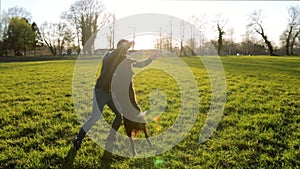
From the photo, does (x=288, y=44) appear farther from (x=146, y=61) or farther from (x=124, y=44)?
(x=124, y=44)

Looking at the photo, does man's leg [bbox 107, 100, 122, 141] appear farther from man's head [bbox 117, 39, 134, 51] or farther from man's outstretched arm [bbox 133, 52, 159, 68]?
man's head [bbox 117, 39, 134, 51]

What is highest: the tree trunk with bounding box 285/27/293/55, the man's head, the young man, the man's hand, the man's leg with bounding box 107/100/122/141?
the tree trunk with bounding box 285/27/293/55

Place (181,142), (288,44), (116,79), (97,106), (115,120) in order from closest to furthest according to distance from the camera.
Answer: (116,79)
(97,106)
(115,120)
(181,142)
(288,44)

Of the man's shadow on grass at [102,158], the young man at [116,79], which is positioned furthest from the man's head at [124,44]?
the man's shadow on grass at [102,158]

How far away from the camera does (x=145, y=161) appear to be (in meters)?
4.93

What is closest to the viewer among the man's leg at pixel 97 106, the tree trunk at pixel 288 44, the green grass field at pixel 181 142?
the green grass field at pixel 181 142

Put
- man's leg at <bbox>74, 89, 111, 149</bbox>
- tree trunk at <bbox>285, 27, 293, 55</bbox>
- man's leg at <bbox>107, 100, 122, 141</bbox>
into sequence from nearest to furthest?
man's leg at <bbox>74, 89, 111, 149</bbox> < man's leg at <bbox>107, 100, 122, 141</bbox> < tree trunk at <bbox>285, 27, 293, 55</bbox>

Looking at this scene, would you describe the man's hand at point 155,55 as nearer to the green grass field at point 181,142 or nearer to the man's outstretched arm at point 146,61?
the man's outstretched arm at point 146,61

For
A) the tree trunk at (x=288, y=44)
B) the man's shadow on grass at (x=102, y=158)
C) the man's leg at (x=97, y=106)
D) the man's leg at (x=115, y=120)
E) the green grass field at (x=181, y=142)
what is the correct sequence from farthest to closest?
the tree trunk at (x=288, y=44), the man's leg at (x=115, y=120), the man's leg at (x=97, y=106), the green grass field at (x=181, y=142), the man's shadow on grass at (x=102, y=158)

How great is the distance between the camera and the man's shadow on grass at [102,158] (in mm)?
4719

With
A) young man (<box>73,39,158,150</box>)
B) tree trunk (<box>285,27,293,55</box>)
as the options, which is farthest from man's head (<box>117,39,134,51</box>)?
tree trunk (<box>285,27,293,55</box>)

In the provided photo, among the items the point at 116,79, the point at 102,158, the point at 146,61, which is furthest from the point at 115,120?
the point at 146,61

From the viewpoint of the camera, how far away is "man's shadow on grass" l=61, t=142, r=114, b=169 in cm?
472

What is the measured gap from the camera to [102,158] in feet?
16.4
